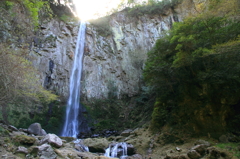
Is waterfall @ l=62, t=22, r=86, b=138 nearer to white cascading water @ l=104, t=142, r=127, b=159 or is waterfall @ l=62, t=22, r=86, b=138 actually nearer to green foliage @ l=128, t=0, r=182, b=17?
white cascading water @ l=104, t=142, r=127, b=159

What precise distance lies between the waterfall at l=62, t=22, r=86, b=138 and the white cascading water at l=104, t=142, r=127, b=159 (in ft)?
23.5

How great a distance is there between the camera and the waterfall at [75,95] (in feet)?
54.5

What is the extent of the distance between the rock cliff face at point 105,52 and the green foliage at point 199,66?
8736 mm

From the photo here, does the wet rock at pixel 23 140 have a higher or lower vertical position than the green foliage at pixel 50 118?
lower

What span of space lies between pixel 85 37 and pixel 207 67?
1829 centimetres

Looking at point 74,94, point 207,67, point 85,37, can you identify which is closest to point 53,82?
point 74,94

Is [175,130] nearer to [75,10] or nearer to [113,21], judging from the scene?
[113,21]

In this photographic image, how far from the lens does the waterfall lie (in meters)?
16.6

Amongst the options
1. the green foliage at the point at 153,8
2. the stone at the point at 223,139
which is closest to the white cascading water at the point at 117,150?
the stone at the point at 223,139

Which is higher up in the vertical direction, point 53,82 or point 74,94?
point 53,82

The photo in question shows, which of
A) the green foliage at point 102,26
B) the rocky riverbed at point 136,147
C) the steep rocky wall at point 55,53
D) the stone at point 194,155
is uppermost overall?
the green foliage at point 102,26

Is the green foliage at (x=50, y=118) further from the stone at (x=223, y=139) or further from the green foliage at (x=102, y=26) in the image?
the stone at (x=223, y=139)

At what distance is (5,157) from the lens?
5512 mm

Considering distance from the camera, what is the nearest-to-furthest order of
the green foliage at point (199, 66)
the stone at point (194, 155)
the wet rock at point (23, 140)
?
1. the stone at point (194, 155)
2. the wet rock at point (23, 140)
3. the green foliage at point (199, 66)
